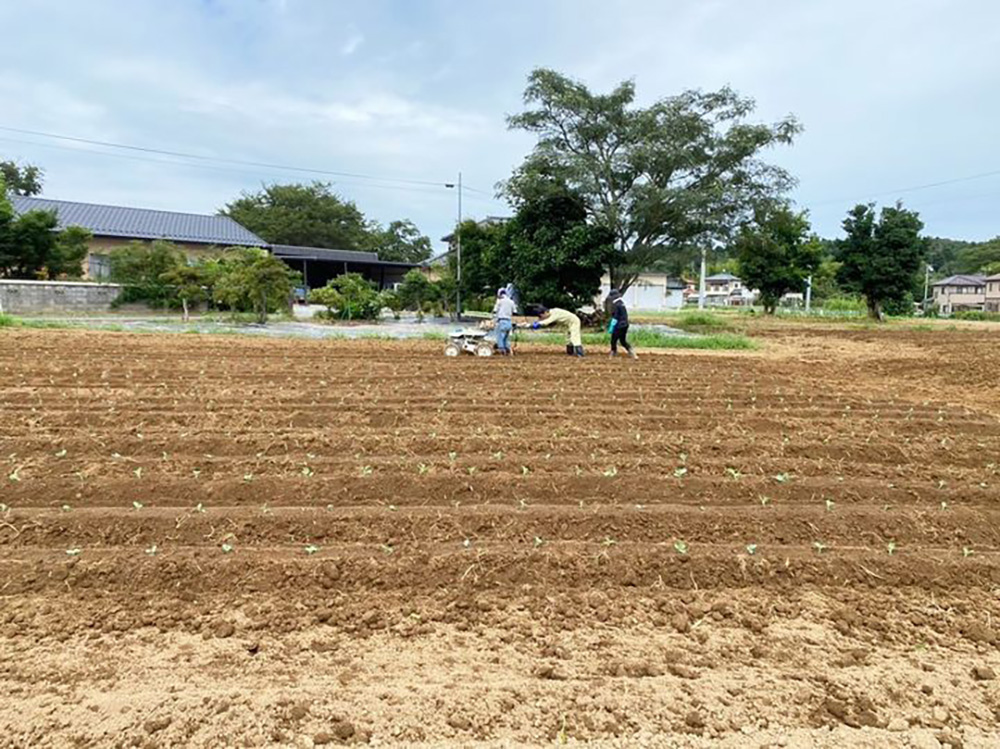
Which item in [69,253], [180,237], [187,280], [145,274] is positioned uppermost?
[180,237]

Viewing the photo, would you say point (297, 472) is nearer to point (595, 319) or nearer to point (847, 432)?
point (847, 432)

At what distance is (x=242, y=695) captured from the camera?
2.25 metres

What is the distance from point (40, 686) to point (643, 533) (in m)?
2.96

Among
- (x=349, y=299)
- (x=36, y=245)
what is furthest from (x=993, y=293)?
(x=36, y=245)

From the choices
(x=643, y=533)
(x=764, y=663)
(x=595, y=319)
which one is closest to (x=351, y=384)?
(x=643, y=533)

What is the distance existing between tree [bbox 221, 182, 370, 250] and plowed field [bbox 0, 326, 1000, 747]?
46.3m

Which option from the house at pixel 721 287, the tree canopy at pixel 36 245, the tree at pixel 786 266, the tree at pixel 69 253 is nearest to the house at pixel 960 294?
the house at pixel 721 287

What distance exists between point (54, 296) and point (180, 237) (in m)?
13.1

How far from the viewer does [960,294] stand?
59250 mm

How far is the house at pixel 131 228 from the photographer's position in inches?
1259

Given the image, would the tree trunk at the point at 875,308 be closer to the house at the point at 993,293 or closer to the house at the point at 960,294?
the house at the point at 993,293

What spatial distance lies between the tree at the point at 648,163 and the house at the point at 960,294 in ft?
160

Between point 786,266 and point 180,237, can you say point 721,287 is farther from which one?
point 180,237

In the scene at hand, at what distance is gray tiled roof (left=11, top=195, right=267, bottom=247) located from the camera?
109ft
